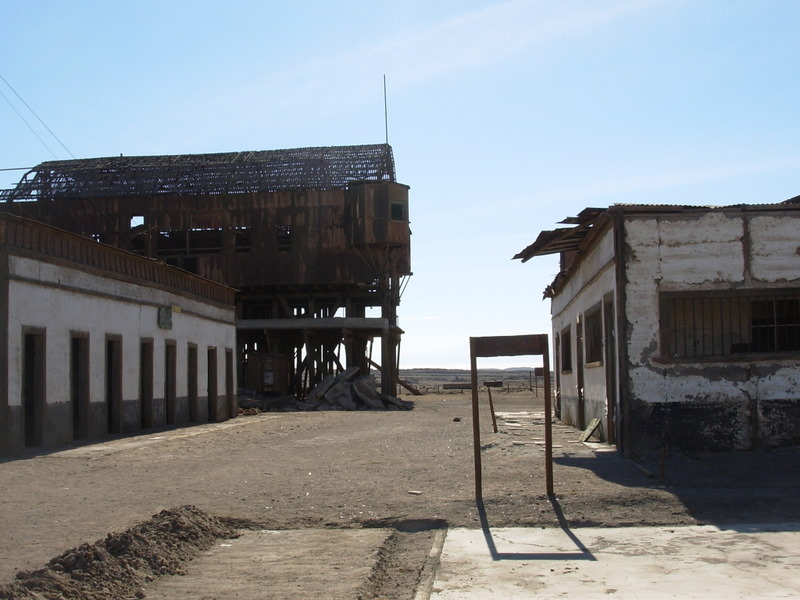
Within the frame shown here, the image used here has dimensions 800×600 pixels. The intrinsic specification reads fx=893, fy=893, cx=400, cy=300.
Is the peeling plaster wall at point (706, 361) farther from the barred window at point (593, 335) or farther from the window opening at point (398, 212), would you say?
the window opening at point (398, 212)

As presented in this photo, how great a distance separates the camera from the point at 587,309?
18.6 metres

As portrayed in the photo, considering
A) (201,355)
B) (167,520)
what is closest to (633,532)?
(167,520)

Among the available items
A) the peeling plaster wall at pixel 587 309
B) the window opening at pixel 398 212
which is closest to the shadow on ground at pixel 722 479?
the peeling plaster wall at pixel 587 309

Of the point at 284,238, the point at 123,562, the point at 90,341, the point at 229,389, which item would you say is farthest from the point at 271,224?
the point at 123,562

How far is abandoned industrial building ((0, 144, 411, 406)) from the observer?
41875 mm

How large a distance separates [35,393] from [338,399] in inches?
828

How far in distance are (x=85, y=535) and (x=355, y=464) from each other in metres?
6.27

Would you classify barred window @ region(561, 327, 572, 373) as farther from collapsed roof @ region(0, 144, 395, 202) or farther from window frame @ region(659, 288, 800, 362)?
collapsed roof @ region(0, 144, 395, 202)

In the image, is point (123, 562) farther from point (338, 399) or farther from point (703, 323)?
point (338, 399)

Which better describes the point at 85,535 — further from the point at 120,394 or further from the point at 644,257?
the point at 120,394

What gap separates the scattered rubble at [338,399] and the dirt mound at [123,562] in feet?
95.4

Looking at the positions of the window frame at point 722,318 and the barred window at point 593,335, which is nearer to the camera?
the window frame at point 722,318

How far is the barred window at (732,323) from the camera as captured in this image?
13.7 m

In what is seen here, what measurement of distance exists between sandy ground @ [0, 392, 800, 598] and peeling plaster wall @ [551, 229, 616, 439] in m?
1.42
